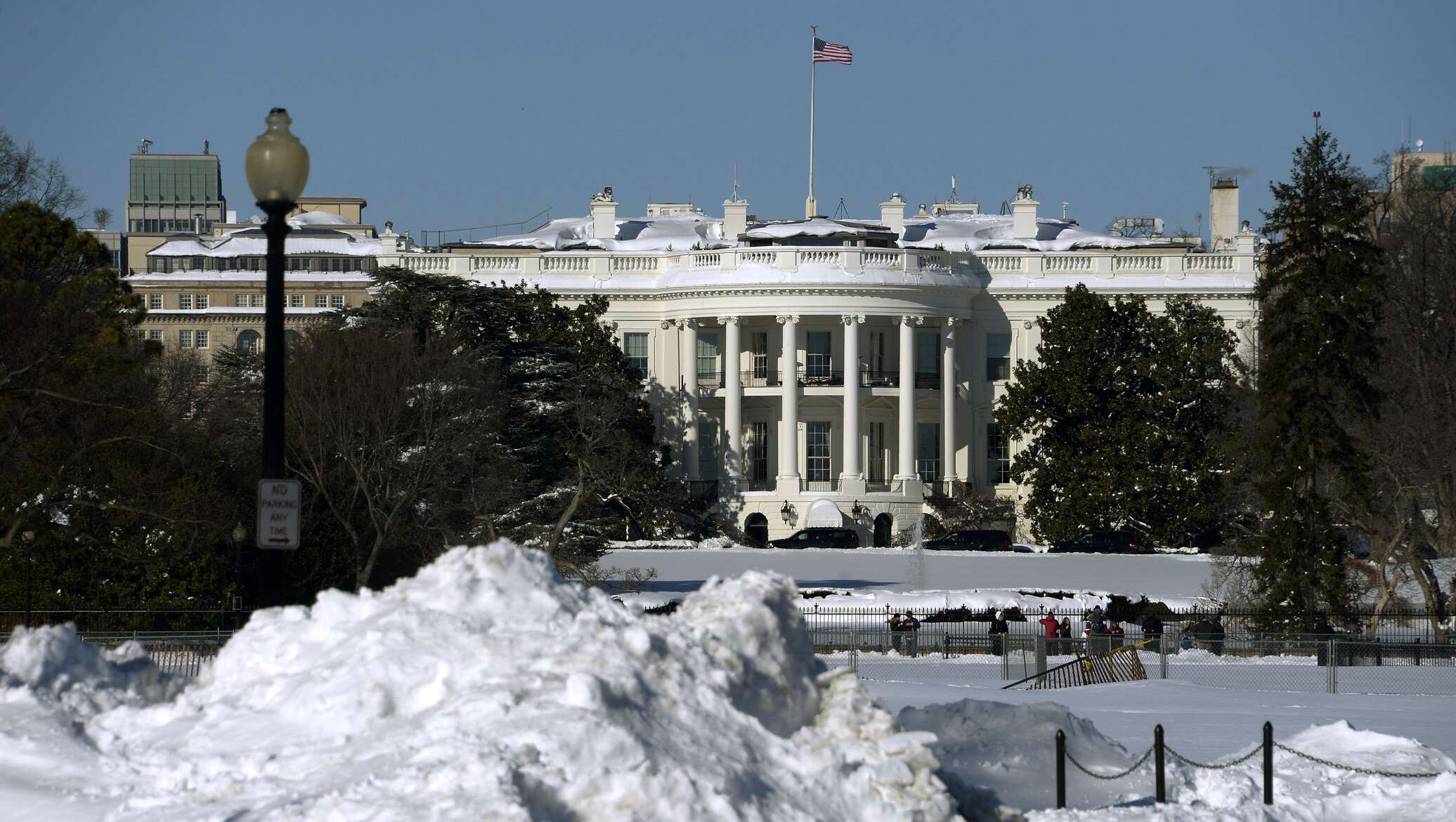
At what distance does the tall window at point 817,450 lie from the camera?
7725cm

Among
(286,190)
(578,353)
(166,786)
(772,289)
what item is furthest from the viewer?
(772,289)

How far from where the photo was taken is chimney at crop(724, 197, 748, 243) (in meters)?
86.4

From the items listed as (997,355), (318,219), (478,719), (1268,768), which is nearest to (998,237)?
(997,355)

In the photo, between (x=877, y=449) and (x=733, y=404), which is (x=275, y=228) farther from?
(x=877, y=449)

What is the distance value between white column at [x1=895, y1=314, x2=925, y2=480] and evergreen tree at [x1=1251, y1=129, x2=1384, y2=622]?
37.6m

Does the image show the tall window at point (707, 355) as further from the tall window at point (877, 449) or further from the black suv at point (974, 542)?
the black suv at point (974, 542)

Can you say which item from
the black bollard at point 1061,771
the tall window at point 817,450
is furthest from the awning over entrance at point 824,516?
the black bollard at point 1061,771

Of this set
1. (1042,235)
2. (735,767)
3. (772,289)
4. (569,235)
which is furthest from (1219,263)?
(735,767)

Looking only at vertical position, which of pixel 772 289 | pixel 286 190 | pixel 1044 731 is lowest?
pixel 1044 731

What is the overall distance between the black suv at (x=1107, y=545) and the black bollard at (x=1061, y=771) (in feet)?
163

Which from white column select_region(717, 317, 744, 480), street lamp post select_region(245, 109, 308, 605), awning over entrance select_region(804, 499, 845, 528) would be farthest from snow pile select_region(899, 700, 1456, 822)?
white column select_region(717, 317, 744, 480)

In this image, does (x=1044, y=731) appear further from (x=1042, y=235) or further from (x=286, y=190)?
(x=1042, y=235)

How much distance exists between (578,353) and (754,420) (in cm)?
1355

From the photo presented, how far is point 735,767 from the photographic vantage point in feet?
35.2
